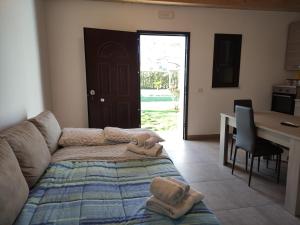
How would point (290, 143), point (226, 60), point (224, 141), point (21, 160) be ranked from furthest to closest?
point (226, 60)
point (224, 141)
point (290, 143)
point (21, 160)

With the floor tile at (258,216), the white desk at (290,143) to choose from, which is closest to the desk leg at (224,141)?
A: the white desk at (290,143)

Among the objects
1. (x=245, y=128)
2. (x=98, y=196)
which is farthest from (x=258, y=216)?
(x=98, y=196)

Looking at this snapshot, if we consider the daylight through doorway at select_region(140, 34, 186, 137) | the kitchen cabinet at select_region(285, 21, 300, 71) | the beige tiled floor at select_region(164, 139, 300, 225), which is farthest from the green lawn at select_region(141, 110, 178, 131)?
the kitchen cabinet at select_region(285, 21, 300, 71)

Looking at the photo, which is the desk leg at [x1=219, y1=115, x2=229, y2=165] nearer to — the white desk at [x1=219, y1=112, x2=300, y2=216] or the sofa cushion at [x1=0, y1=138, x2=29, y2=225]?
the white desk at [x1=219, y1=112, x2=300, y2=216]

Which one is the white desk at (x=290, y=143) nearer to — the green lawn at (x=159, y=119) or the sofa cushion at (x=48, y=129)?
the sofa cushion at (x=48, y=129)

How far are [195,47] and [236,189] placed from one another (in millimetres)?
2816

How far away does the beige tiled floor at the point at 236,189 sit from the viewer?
7.20ft

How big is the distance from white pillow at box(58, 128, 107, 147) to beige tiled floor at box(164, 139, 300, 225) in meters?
1.27

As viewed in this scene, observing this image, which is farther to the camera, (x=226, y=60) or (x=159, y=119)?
(x=159, y=119)

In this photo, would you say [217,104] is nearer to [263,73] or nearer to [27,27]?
[263,73]

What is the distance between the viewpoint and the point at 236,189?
8.92ft

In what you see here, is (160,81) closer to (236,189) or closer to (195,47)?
(195,47)

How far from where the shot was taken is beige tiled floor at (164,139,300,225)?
2193 mm

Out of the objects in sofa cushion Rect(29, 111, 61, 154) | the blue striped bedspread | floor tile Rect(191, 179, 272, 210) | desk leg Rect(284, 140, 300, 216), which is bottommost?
floor tile Rect(191, 179, 272, 210)
